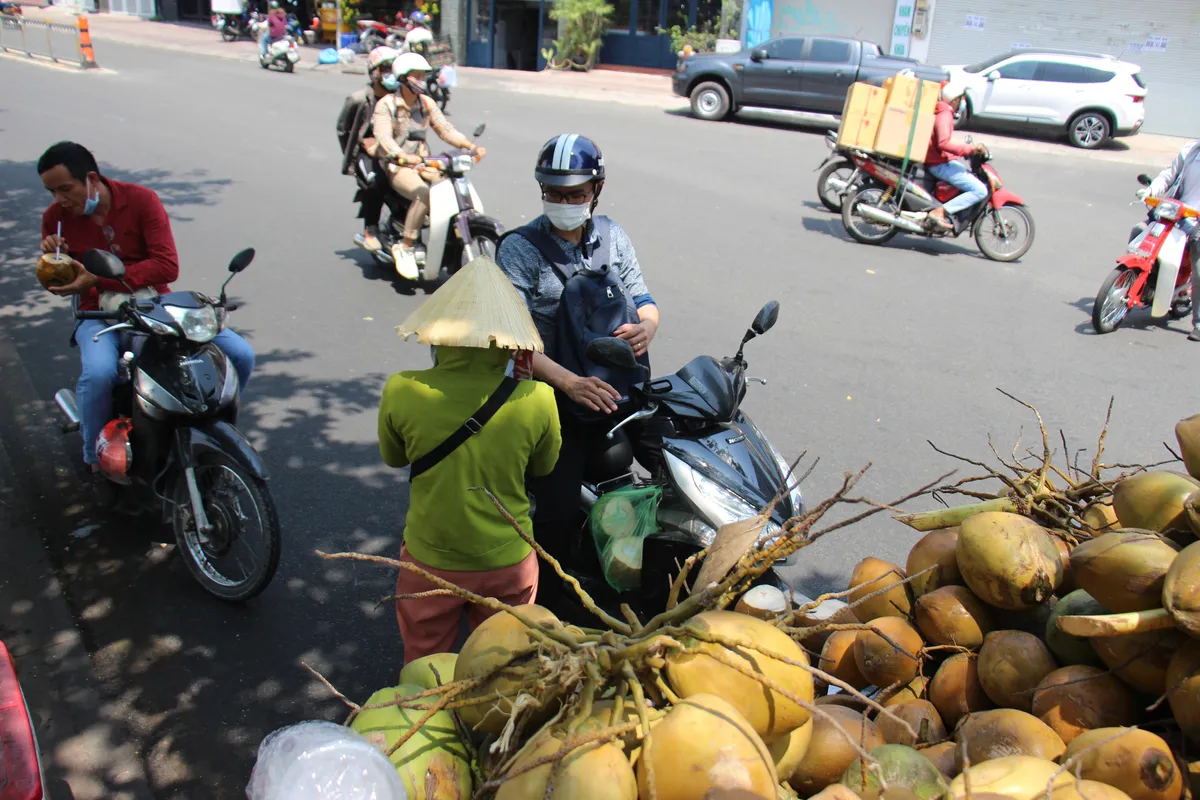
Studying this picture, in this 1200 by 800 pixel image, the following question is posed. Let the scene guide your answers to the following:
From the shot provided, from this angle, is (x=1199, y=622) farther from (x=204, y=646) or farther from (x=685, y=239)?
(x=685, y=239)

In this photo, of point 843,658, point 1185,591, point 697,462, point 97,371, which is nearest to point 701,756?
point 1185,591

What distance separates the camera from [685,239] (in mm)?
9250

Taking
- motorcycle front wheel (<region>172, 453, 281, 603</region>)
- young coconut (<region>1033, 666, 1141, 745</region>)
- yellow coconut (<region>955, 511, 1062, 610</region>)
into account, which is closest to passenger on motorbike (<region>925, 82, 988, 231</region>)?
motorcycle front wheel (<region>172, 453, 281, 603</region>)

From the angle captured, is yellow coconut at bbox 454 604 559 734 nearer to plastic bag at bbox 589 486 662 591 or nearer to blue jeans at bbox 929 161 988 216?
plastic bag at bbox 589 486 662 591

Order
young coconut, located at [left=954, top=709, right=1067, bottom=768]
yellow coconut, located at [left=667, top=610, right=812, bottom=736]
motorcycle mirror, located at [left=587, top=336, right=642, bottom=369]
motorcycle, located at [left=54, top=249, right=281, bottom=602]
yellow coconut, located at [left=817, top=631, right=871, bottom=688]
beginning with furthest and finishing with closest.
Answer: motorcycle, located at [left=54, top=249, right=281, bottom=602] < motorcycle mirror, located at [left=587, top=336, right=642, bottom=369] < yellow coconut, located at [left=817, top=631, right=871, bottom=688] < young coconut, located at [left=954, top=709, right=1067, bottom=768] < yellow coconut, located at [left=667, top=610, right=812, bottom=736]

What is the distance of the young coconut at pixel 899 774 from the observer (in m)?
1.39

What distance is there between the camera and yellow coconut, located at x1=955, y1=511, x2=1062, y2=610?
184cm

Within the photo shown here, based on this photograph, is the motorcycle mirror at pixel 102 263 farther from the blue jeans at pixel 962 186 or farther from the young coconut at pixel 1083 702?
the blue jeans at pixel 962 186

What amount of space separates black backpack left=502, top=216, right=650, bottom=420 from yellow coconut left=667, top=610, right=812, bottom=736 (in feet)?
6.08

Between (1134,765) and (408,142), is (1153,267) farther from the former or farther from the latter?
(1134,765)

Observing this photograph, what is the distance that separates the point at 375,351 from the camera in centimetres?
658

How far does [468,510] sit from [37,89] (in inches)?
732

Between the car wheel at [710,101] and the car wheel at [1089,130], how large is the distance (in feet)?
20.1

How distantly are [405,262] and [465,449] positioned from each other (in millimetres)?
5418
